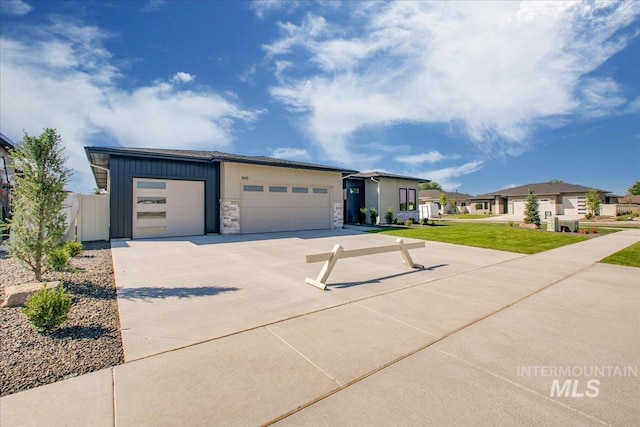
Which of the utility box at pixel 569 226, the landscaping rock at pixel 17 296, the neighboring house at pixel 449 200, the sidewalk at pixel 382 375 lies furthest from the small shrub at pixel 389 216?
the neighboring house at pixel 449 200

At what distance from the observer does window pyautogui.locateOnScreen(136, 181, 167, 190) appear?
12.0 metres

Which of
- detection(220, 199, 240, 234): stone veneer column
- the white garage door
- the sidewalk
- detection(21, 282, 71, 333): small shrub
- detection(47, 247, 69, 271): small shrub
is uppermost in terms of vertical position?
the white garage door

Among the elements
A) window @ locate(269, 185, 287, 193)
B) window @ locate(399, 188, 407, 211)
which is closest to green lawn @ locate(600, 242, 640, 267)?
window @ locate(269, 185, 287, 193)

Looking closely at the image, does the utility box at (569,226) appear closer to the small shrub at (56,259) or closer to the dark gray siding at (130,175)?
the dark gray siding at (130,175)

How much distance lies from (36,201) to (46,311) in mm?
2859

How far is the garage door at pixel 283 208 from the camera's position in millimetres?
14336

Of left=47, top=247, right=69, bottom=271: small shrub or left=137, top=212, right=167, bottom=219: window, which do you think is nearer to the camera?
left=47, top=247, right=69, bottom=271: small shrub

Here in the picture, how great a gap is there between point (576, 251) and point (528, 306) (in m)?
7.89

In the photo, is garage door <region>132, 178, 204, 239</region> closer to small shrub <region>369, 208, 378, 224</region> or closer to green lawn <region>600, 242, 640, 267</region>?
small shrub <region>369, 208, 378, 224</region>

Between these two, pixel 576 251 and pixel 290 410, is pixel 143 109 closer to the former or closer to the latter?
pixel 290 410

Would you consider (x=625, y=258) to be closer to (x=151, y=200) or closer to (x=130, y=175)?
(x=151, y=200)

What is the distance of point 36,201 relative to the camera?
4.85 meters

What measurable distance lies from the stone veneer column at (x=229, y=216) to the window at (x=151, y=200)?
2528mm

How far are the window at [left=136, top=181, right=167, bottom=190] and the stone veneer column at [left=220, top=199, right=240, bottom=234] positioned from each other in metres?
2.62
